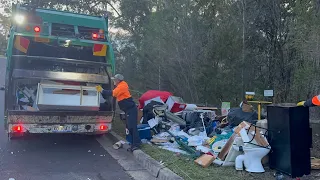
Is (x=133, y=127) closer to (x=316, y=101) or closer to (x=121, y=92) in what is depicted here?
(x=121, y=92)

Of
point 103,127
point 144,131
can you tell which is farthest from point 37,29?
point 144,131

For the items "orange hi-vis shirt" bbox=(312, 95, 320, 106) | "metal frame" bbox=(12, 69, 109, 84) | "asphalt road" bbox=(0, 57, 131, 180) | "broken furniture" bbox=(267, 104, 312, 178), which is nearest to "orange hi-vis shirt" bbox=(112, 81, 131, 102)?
"metal frame" bbox=(12, 69, 109, 84)

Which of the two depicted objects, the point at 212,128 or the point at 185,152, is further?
the point at 212,128

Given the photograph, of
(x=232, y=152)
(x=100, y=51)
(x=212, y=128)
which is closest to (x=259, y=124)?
(x=232, y=152)

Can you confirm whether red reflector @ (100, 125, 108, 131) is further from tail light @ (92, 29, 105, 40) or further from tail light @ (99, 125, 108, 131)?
tail light @ (92, 29, 105, 40)

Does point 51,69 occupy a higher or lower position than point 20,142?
higher

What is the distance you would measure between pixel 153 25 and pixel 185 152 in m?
7.27

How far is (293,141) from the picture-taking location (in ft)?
16.3

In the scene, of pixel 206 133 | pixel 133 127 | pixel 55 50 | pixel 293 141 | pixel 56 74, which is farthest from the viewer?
pixel 55 50

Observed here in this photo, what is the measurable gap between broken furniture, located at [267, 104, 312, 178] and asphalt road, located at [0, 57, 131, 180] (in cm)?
234

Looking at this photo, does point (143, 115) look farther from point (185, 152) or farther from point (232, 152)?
point (232, 152)

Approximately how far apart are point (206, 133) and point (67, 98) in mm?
3100

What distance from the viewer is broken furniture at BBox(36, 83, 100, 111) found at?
6.55 meters

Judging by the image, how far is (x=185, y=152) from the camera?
6.33 metres
